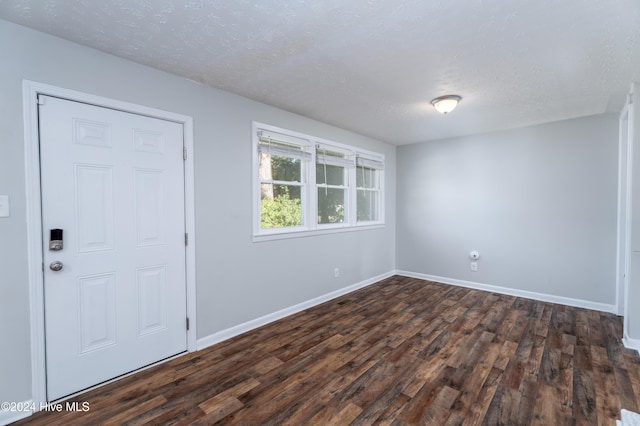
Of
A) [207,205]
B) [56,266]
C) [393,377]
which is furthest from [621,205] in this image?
[56,266]

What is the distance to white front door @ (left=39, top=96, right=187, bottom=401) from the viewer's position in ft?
6.43

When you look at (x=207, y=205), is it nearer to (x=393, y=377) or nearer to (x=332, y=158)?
(x=332, y=158)

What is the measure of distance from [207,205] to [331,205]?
A: 191cm

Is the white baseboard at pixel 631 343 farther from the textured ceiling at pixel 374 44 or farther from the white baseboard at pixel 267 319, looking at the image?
the white baseboard at pixel 267 319

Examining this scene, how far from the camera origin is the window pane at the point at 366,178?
4.69 m

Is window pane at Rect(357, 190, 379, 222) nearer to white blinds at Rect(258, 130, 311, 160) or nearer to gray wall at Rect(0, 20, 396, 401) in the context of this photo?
gray wall at Rect(0, 20, 396, 401)

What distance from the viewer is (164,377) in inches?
88.6

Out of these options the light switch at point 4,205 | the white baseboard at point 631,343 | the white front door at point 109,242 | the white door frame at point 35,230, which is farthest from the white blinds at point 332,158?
the white baseboard at point 631,343

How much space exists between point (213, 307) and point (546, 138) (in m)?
4.73

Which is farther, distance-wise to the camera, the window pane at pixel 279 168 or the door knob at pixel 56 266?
the window pane at pixel 279 168

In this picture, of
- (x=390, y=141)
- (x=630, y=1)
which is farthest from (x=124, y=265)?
(x=390, y=141)

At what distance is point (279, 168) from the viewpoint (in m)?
3.45

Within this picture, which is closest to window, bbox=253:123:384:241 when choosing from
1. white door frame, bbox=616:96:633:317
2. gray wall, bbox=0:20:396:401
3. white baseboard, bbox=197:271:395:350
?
gray wall, bbox=0:20:396:401

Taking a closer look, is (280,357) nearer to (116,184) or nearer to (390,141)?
(116,184)
